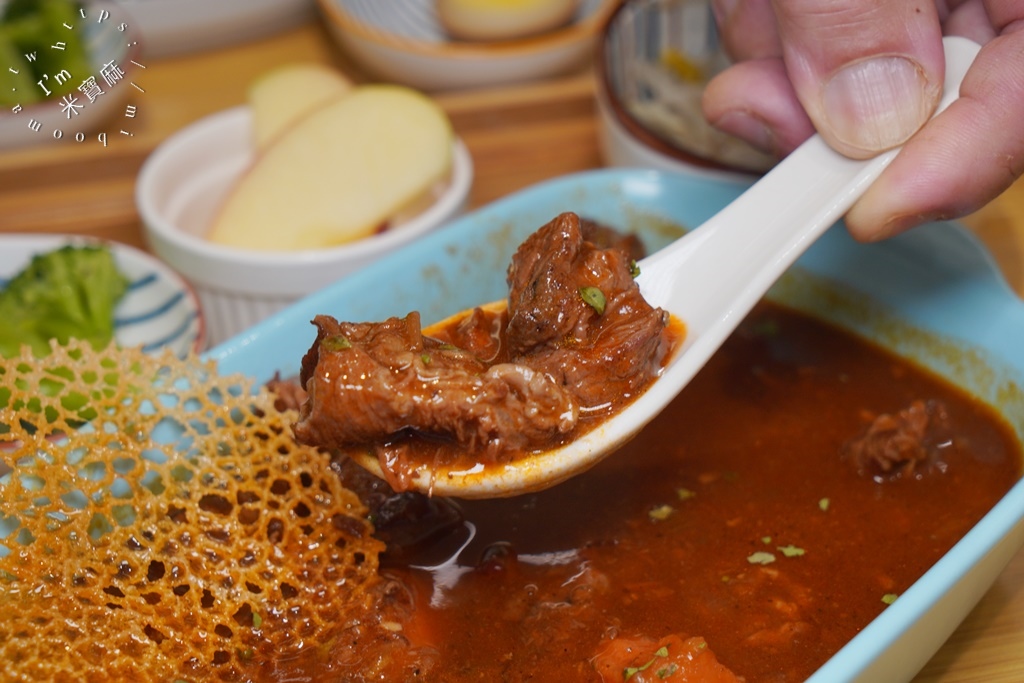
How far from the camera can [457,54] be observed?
338 cm

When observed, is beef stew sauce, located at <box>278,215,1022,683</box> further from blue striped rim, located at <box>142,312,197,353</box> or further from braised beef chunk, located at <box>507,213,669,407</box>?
blue striped rim, located at <box>142,312,197,353</box>

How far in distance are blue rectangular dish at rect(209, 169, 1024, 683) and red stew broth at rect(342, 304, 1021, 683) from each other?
10cm

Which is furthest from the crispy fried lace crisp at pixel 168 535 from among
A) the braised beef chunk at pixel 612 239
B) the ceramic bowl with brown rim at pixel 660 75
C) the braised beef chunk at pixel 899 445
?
the ceramic bowl with brown rim at pixel 660 75

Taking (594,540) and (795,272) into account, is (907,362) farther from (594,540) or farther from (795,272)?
(594,540)

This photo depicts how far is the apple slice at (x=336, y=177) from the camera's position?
2.62 m

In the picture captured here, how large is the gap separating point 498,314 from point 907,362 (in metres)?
0.97

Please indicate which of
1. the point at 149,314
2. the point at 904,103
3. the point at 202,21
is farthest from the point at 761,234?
the point at 202,21

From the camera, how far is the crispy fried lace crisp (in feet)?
5.41

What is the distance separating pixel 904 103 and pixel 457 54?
6.25 feet

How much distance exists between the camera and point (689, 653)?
1.59m

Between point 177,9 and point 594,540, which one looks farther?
point 177,9

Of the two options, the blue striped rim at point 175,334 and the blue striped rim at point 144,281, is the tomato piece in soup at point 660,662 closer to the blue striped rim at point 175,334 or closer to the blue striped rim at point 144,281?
the blue striped rim at point 175,334

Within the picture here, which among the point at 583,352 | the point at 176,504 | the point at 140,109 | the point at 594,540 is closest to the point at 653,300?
the point at 583,352

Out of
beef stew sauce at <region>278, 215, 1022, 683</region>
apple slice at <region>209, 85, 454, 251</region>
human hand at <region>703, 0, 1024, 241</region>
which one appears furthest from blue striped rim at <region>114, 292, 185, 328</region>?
human hand at <region>703, 0, 1024, 241</region>
